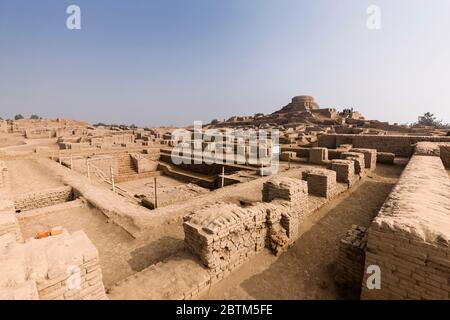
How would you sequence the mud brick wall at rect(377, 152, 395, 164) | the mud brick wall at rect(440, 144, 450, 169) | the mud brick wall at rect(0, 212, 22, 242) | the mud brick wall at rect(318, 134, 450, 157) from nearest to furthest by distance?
the mud brick wall at rect(0, 212, 22, 242) → the mud brick wall at rect(440, 144, 450, 169) → the mud brick wall at rect(377, 152, 395, 164) → the mud brick wall at rect(318, 134, 450, 157)

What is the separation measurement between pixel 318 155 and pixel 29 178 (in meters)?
14.0

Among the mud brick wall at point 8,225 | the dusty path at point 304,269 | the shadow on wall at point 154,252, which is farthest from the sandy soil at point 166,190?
the dusty path at point 304,269

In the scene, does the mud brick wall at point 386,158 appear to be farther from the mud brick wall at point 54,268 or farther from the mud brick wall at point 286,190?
the mud brick wall at point 54,268

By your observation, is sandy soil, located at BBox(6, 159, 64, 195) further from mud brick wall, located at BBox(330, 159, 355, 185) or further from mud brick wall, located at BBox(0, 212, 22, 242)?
mud brick wall, located at BBox(330, 159, 355, 185)

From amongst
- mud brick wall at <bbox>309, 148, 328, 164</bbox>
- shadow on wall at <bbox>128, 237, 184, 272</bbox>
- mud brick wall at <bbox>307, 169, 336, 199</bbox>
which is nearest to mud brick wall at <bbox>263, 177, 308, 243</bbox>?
mud brick wall at <bbox>307, 169, 336, 199</bbox>

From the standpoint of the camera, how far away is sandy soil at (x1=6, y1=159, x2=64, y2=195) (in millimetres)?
7812

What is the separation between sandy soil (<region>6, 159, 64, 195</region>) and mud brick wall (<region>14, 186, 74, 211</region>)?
35 cm

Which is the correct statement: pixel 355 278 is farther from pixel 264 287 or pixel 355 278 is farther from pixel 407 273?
pixel 264 287

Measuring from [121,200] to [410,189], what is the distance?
7408 mm

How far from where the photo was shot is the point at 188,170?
51.9 ft

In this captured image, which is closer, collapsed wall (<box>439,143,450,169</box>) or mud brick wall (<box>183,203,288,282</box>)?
mud brick wall (<box>183,203,288,282</box>)

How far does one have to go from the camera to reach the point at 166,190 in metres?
9.41

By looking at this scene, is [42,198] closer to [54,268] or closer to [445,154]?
[54,268]
